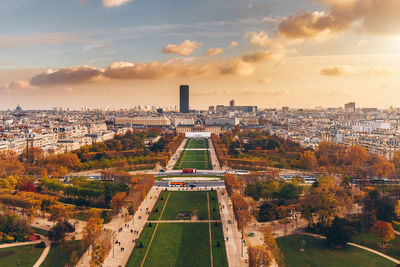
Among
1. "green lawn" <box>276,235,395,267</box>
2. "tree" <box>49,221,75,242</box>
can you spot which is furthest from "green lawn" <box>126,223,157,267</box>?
"green lawn" <box>276,235,395,267</box>

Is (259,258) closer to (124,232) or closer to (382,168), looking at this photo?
(124,232)

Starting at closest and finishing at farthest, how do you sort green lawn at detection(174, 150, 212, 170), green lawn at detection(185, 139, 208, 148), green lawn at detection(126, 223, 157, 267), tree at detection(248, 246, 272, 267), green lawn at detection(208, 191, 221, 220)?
tree at detection(248, 246, 272, 267) < green lawn at detection(126, 223, 157, 267) < green lawn at detection(208, 191, 221, 220) < green lawn at detection(174, 150, 212, 170) < green lawn at detection(185, 139, 208, 148)

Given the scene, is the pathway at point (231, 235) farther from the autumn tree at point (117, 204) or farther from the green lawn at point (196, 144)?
the green lawn at point (196, 144)

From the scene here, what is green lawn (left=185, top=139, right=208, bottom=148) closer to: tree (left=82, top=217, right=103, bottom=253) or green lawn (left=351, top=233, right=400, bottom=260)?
green lawn (left=351, top=233, right=400, bottom=260)

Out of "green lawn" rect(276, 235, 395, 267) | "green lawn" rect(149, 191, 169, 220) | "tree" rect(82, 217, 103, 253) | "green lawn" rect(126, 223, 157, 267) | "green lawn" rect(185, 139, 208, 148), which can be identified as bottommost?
"green lawn" rect(276, 235, 395, 267)

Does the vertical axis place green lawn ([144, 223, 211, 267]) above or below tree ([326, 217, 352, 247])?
below
